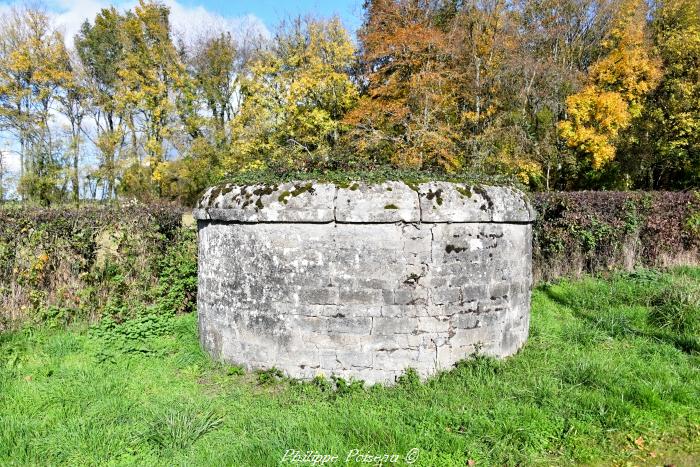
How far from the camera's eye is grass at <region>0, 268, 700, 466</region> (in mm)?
3227

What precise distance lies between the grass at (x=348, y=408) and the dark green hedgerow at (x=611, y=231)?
3.88m

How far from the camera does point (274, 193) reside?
4379 mm

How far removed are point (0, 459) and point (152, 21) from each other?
1068 inches

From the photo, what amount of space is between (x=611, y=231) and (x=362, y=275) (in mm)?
7382

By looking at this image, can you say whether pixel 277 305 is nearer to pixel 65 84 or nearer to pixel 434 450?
pixel 434 450

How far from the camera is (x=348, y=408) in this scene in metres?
3.75

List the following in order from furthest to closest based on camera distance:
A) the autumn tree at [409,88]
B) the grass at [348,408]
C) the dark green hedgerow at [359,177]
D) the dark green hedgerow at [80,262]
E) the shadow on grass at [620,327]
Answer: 1. the autumn tree at [409,88]
2. the dark green hedgerow at [80,262]
3. the shadow on grass at [620,327]
4. the dark green hedgerow at [359,177]
5. the grass at [348,408]

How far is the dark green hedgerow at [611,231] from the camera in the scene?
9.21 metres

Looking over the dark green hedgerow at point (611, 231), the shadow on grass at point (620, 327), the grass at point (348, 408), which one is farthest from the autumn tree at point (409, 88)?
the grass at point (348, 408)

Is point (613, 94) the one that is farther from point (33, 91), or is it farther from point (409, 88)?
point (33, 91)

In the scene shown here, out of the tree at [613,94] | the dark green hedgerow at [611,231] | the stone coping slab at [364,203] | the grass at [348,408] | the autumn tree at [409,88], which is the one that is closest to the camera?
the grass at [348,408]

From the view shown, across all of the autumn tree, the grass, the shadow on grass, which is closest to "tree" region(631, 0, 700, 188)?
the autumn tree

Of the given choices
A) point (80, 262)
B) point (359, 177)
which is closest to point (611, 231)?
point (359, 177)

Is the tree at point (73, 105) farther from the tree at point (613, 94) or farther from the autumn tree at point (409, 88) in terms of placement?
the tree at point (613, 94)
